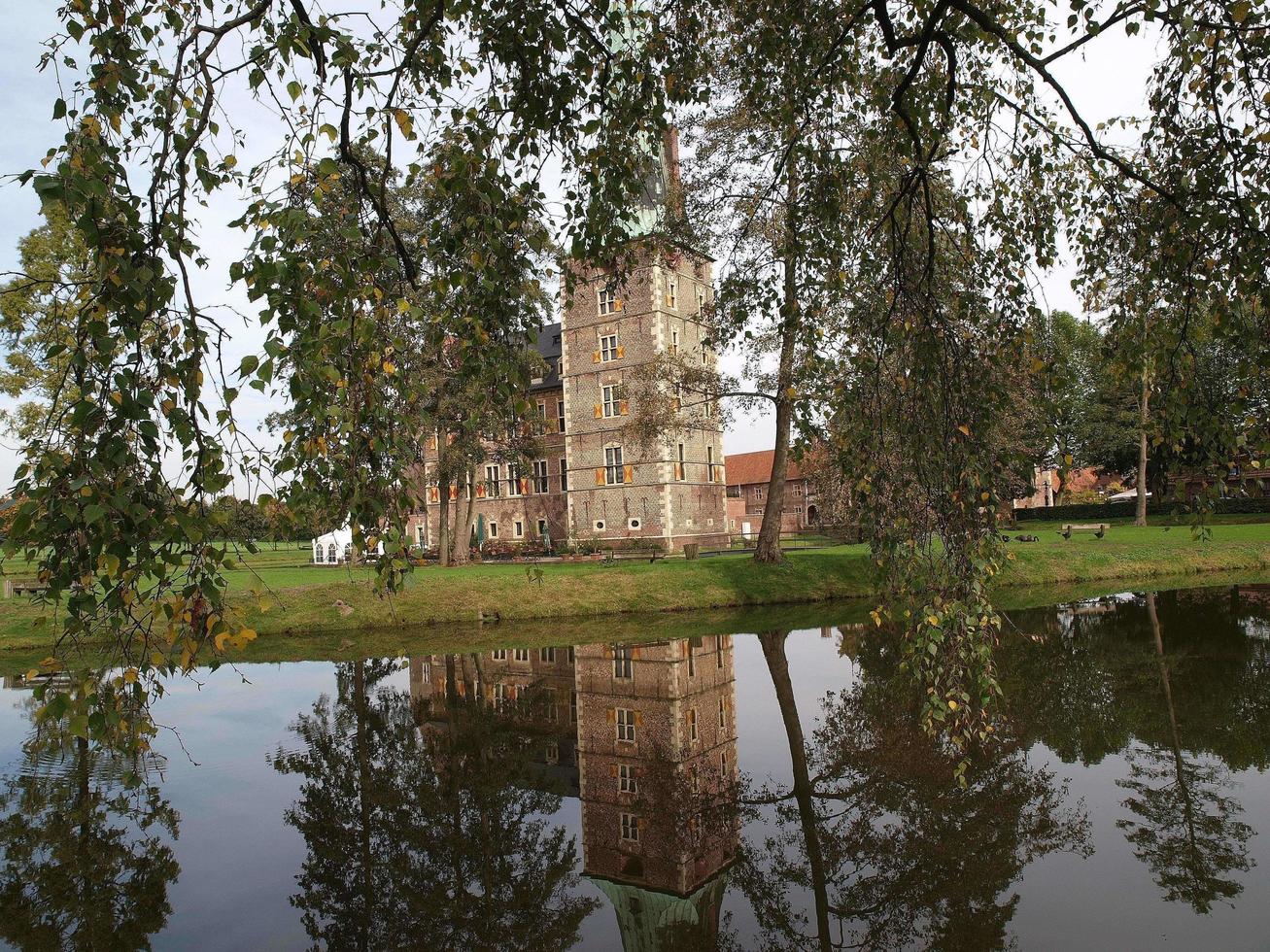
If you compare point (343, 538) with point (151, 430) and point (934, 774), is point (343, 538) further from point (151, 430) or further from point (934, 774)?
point (151, 430)

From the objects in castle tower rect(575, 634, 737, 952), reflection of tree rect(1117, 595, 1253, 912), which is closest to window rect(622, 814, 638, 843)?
castle tower rect(575, 634, 737, 952)

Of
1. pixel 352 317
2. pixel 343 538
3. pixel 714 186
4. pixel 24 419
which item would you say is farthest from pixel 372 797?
pixel 343 538

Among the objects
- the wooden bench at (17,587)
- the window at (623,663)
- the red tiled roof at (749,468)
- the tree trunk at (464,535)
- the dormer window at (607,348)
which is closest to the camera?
the window at (623,663)

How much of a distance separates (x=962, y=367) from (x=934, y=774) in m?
4.23

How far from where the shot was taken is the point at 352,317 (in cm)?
315

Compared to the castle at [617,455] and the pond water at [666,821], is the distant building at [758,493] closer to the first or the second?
the castle at [617,455]

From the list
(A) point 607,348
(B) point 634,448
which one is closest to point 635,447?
(B) point 634,448

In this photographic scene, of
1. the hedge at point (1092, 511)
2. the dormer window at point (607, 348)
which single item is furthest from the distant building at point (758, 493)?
the dormer window at point (607, 348)

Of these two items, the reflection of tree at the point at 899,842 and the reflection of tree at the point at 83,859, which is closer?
the reflection of tree at the point at 899,842

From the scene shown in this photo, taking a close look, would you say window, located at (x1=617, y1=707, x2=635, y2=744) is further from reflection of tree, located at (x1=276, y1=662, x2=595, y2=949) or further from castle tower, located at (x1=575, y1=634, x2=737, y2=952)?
reflection of tree, located at (x1=276, y1=662, x2=595, y2=949)

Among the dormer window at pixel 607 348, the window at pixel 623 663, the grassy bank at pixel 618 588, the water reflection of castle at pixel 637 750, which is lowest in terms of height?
the water reflection of castle at pixel 637 750

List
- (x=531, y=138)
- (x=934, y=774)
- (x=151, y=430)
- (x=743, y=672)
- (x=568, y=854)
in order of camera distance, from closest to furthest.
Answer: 1. (x=151, y=430)
2. (x=531, y=138)
3. (x=568, y=854)
4. (x=934, y=774)
5. (x=743, y=672)

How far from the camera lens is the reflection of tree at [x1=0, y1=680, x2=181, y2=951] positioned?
16.3ft

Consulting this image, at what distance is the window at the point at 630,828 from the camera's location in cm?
621
